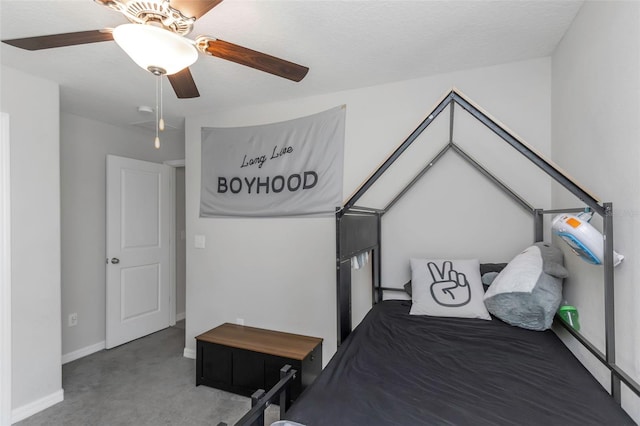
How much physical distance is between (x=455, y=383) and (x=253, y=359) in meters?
1.61

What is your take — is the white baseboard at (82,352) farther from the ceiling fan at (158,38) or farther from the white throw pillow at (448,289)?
the white throw pillow at (448,289)

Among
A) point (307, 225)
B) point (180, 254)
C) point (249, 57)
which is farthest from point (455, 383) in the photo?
point (180, 254)

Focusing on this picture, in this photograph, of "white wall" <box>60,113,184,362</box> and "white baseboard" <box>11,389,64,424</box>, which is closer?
"white baseboard" <box>11,389,64,424</box>

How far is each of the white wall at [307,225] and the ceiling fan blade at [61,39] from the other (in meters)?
1.60

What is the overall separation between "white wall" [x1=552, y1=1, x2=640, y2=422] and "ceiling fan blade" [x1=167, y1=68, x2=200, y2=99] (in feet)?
6.02

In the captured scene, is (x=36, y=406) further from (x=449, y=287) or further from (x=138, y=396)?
(x=449, y=287)

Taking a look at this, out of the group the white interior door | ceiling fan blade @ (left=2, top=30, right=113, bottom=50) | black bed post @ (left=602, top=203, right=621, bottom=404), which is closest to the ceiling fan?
ceiling fan blade @ (left=2, top=30, right=113, bottom=50)

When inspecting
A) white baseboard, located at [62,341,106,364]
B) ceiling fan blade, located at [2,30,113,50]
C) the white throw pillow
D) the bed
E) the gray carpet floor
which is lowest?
the gray carpet floor

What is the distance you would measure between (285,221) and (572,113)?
6.82 ft

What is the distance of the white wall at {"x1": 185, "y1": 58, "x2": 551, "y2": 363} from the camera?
2088 millimetres

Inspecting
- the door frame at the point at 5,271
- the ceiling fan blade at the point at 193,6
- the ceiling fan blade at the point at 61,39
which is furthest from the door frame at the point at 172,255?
the ceiling fan blade at the point at 193,6

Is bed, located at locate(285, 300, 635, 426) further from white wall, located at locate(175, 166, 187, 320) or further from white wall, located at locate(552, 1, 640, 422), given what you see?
white wall, located at locate(175, 166, 187, 320)

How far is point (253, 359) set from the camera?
7.68 feet

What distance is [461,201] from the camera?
2.19m
